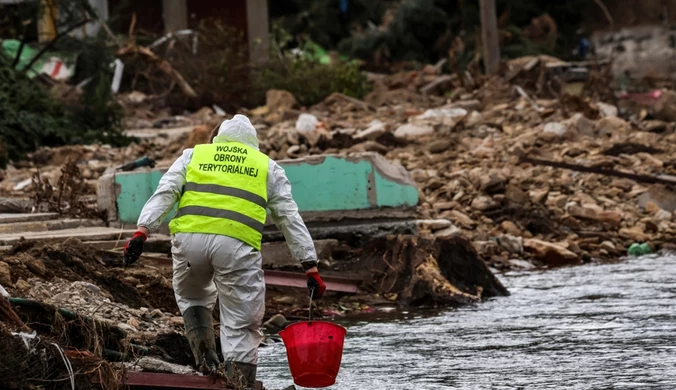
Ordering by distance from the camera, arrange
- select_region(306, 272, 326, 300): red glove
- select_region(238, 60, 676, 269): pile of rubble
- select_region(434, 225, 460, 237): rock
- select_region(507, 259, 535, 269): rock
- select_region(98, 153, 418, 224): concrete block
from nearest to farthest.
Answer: select_region(306, 272, 326, 300): red glove, select_region(98, 153, 418, 224): concrete block, select_region(434, 225, 460, 237): rock, select_region(507, 259, 535, 269): rock, select_region(238, 60, 676, 269): pile of rubble

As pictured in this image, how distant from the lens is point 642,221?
659 inches

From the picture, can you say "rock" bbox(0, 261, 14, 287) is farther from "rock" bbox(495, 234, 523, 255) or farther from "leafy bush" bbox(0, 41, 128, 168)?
"leafy bush" bbox(0, 41, 128, 168)

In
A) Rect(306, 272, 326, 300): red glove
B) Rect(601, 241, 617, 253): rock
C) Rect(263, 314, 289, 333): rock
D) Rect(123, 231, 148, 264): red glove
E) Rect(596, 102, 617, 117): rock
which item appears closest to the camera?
Rect(123, 231, 148, 264): red glove

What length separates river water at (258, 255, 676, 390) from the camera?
829 cm

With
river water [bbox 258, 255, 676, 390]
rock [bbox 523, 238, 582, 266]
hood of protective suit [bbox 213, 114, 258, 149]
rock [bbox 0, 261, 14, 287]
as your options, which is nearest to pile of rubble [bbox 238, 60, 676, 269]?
rock [bbox 523, 238, 582, 266]

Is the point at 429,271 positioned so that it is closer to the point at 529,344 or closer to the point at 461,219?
the point at 529,344

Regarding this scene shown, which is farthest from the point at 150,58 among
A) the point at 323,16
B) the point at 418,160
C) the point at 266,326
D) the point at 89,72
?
the point at 266,326

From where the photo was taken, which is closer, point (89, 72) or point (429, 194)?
point (429, 194)

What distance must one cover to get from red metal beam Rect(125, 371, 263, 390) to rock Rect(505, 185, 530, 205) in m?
10.5

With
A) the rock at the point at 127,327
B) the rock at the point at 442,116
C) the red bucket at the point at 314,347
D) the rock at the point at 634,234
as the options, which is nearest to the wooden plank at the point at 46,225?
the rock at the point at 127,327

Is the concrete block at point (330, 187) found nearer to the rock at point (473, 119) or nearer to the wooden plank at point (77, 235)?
the wooden plank at point (77, 235)

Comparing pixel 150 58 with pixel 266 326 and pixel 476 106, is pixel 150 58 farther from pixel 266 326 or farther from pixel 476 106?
pixel 266 326

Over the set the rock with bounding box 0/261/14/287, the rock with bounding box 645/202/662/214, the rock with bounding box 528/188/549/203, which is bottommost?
the rock with bounding box 645/202/662/214

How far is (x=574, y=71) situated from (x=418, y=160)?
29.8 feet
